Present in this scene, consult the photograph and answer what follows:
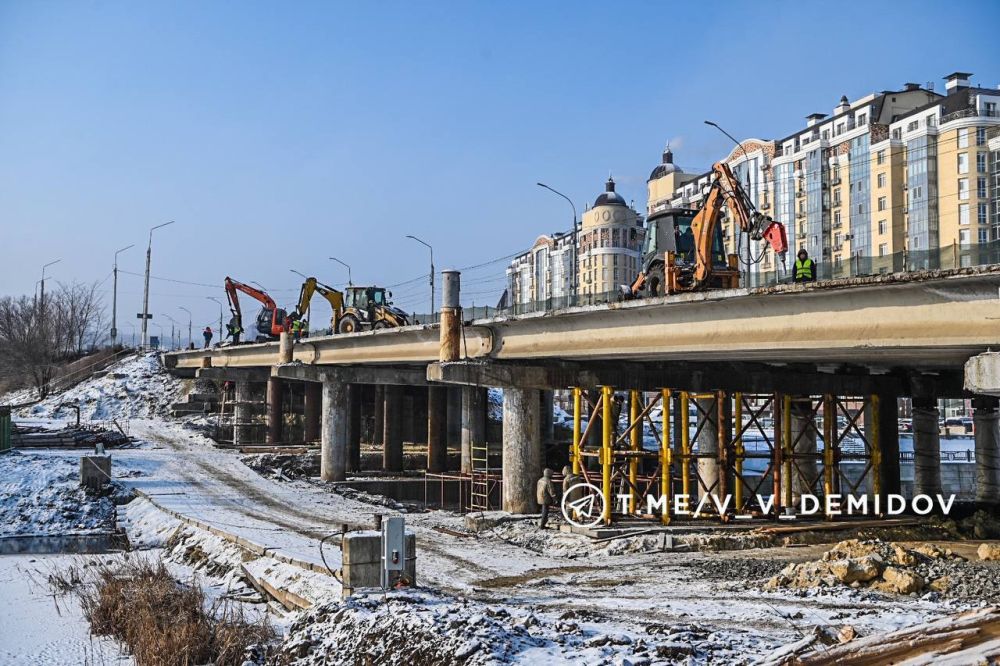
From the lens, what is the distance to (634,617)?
40.4 ft

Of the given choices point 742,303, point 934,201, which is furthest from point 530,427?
point 934,201

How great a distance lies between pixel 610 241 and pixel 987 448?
8514cm

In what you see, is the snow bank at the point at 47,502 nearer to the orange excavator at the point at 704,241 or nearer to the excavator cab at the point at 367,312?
the excavator cab at the point at 367,312

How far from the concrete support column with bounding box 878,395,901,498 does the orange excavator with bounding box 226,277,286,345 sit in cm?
3760

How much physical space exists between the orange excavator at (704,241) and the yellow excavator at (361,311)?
59.9ft

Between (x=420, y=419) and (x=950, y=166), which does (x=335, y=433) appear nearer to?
(x=420, y=419)

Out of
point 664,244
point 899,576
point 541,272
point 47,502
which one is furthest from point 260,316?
point 541,272

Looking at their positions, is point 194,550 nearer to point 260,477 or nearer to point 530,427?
point 530,427

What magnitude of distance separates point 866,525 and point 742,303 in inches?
359

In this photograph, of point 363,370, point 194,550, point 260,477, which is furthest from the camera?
point 363,370

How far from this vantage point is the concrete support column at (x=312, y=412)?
56.7 meters

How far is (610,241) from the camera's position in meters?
116

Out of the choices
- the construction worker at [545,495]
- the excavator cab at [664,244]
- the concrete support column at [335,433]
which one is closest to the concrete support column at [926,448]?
the excavator cab at [664,244]

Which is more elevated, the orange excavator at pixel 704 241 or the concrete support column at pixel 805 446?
the orange excavator at pixel 704 241
